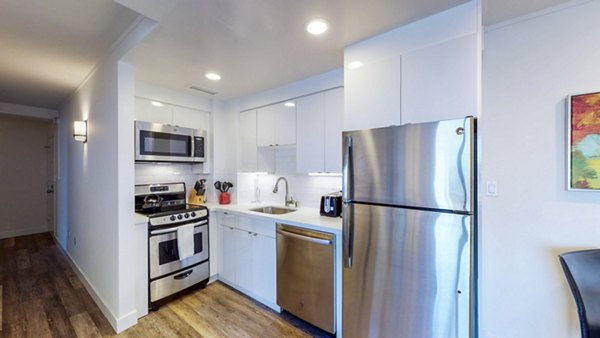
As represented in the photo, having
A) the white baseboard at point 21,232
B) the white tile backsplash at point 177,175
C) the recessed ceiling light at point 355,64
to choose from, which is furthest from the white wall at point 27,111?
the recessed ceiling light at point 355,64

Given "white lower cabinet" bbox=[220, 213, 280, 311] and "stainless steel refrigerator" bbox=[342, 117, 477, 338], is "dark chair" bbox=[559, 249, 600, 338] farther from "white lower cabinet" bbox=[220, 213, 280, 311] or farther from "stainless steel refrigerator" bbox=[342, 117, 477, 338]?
"white lower cabinet" bbox=[220, 213, 280, 311]

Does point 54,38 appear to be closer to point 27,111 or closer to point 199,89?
point 199,89

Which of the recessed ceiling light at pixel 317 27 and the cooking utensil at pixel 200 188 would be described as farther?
the cooking utensil at pixel 200 188

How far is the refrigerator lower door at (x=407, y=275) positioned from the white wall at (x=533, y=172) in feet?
1.02

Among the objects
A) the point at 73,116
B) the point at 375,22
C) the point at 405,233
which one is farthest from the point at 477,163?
the point at 73,116

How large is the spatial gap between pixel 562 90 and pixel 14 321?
15.6 ft

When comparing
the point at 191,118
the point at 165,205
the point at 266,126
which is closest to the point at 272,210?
the point at 266,126

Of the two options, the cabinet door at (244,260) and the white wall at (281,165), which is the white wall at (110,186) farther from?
the white wall at (281,165)

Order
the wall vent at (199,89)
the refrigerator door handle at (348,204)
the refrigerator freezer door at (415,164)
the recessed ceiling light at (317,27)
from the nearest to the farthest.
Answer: the refrigerator freezer door at (415,164), the recessed ceiling light at (317,27), the refrigerator door handle at (348,204), the wall vent at (199,89)

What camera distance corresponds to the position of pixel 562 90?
1.59 meters

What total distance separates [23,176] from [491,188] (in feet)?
24.8

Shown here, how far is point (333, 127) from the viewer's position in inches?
92.0

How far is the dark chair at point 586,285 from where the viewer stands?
4.00 feet

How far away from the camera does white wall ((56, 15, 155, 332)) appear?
6.88 feet
